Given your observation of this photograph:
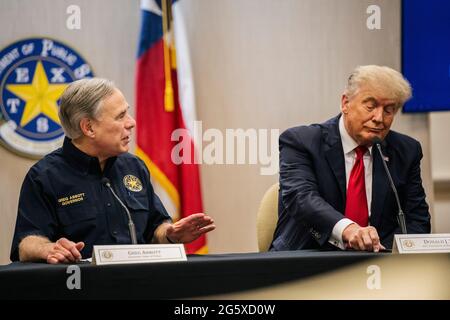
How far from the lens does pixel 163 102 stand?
13.9 ft

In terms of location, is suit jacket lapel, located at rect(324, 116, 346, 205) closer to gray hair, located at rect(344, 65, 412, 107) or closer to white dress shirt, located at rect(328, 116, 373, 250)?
white dress shirt, located at rect(328, 116, 373, 250)

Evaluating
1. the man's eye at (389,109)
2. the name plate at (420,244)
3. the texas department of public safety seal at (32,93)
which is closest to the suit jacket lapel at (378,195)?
the man's eye at (389,109)

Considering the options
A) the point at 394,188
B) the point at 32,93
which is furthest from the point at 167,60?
the point at 394,188

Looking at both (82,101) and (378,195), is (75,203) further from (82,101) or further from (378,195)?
(378,195)

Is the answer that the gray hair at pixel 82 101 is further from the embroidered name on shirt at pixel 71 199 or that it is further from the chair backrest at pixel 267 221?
the chair backrest at pixel 267 221

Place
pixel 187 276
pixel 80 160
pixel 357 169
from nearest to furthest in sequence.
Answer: pixel 187 276
pixel 80 160
pixel 357 169

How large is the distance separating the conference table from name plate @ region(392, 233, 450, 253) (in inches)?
3.9

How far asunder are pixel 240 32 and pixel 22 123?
1449mm

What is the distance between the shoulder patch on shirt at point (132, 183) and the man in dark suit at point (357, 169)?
22.5 inches

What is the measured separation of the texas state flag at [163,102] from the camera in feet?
13.9

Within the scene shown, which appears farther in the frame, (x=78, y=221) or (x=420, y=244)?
(x=78, y=221)

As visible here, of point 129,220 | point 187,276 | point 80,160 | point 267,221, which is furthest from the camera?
point 267,221

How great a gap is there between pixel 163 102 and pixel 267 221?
4.64 ft
